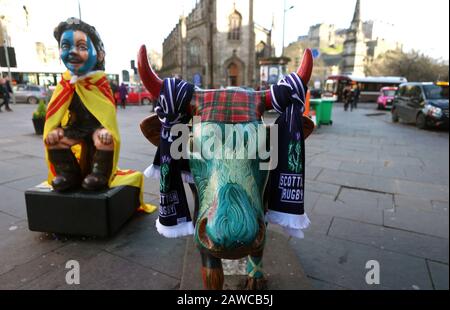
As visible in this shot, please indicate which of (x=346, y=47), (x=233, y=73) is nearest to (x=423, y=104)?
(x=233, y=73)

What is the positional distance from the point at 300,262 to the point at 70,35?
2.84 meters

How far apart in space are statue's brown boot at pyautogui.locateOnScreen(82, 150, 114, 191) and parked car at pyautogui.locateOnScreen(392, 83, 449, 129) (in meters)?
12.6

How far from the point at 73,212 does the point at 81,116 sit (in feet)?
3.00

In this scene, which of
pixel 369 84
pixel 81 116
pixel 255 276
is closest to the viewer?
pixel 255 276

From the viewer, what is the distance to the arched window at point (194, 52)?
4206cm

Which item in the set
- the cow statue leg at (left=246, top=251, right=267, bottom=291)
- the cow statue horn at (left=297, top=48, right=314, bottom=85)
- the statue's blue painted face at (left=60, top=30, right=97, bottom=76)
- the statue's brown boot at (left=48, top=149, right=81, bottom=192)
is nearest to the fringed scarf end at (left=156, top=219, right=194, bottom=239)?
the cow statue leg at (left=246, top=251, right=267, bottom=291)

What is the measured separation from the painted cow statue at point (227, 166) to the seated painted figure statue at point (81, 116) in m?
1.12

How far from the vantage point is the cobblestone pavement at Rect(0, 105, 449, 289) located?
8.24ft

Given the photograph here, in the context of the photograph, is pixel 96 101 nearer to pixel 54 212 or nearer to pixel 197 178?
pixel 54 212

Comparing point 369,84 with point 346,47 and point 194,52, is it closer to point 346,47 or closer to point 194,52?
point 194,52

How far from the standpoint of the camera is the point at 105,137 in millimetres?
2928

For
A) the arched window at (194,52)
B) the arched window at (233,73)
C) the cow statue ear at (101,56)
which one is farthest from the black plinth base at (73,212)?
the arched window at (194,52)

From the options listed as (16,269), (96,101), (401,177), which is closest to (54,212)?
(16,269)

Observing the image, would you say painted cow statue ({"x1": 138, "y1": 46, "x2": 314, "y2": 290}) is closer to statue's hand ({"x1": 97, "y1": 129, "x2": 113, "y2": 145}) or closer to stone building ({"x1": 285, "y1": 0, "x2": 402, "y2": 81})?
statue's hand ({"x1": 97, "y1": 129, "x2": 113, "y2": 145})
